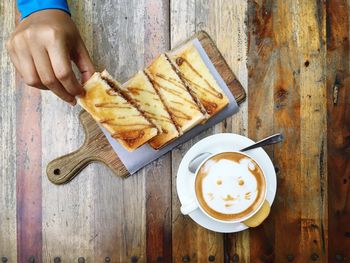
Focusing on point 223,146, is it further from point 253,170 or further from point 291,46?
point 291,46

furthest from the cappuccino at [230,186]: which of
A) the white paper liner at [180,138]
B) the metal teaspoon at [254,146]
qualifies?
the white paper liner at [180,138]

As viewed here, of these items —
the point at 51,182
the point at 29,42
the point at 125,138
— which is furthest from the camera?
the point at 51,182

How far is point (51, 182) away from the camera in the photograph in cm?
143

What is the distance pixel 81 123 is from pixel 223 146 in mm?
448

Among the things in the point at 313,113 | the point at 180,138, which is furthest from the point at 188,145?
the point at 313,113

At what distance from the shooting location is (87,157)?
4.61 ft

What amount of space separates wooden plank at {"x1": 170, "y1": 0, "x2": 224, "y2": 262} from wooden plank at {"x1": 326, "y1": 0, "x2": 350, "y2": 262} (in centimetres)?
38

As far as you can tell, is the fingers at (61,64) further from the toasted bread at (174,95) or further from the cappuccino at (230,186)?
the cappuccino at (230,186)

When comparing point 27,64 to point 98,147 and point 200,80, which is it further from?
point 200,80

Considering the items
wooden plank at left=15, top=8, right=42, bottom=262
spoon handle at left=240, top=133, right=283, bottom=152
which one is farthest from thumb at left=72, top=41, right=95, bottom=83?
spoon handle at left=240, top=133, right=283, bottom=152

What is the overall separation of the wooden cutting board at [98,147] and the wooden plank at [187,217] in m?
0.05

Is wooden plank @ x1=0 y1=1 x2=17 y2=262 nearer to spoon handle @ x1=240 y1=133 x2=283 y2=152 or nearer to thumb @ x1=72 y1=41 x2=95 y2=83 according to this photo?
thumb @ x1=72 y1=41 x2=95 y2=83

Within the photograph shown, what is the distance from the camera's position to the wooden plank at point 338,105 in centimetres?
140

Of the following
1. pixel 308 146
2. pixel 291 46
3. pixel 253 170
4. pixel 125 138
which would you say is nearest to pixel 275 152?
pixel 308 146
